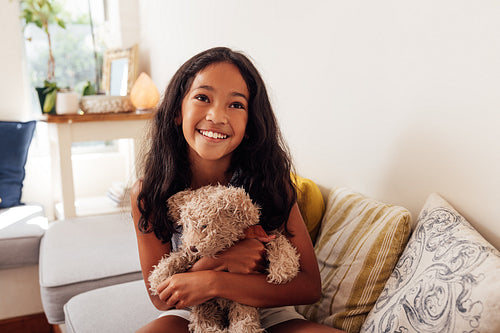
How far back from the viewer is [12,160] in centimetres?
221

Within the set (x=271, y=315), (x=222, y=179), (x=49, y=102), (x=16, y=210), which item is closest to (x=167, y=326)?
(x=271, y=315)

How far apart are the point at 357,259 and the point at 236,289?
0.30 m

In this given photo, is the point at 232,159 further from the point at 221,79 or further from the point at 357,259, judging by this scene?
the point at 357,259

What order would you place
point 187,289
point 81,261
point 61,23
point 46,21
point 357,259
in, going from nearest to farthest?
point 187,289
point 357,259
point 81,261
point 46,21
point 61,23

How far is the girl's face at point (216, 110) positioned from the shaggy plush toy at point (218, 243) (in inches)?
4.2

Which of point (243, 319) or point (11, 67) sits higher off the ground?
point (11, 67)

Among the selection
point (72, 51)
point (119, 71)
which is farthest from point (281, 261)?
point (72, 51)

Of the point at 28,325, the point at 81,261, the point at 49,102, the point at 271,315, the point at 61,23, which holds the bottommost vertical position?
the point at 28,325

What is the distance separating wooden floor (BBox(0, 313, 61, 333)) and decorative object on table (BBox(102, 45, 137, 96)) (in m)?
1.46

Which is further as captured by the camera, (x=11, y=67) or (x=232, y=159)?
(x=11, y=67)

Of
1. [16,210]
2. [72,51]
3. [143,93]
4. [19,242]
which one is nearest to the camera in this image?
[19,242]

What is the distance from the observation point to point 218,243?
749 millimetres

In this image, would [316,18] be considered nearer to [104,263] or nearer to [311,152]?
[311,152]

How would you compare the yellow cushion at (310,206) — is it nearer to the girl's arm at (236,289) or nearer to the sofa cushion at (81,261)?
the girl's arm at (236,289)
